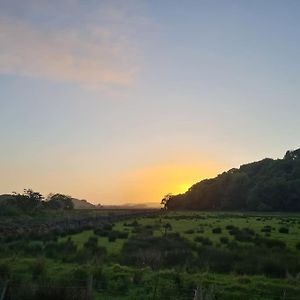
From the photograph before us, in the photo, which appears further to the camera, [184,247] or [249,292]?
[184,247]

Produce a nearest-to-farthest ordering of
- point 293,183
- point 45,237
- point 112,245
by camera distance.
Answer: point 112,245
point 45,237
point 293,183

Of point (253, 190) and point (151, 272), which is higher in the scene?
point (253, 190)

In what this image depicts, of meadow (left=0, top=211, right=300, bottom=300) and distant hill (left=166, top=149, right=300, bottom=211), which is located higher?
distant hill (left=166, top=149, right=300, bottom=211)

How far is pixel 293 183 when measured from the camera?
341ft

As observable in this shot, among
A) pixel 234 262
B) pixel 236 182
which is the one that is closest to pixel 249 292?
pixel 234 262

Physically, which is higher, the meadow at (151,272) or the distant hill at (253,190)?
the distant hill at (253,190)

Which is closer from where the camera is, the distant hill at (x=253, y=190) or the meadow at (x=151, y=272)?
the meadow at (x=151, y=272)

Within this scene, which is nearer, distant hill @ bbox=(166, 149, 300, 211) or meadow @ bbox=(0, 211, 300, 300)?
meadow @ bbox=(0, 211, 300, 300)

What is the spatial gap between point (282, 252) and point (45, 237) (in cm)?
1709

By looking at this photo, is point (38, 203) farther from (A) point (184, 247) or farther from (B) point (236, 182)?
(A) point (184, 247)

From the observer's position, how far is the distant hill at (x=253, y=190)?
104188 mm

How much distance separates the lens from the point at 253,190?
109750mm

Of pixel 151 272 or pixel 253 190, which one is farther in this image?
pixel 253 190

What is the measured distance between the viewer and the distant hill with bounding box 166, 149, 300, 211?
104188 mm
